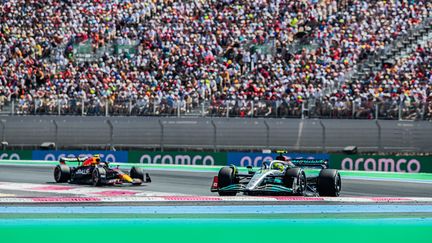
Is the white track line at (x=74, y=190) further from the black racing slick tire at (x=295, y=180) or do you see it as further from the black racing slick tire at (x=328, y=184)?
the black racing slick tire at (x=328, y=184)

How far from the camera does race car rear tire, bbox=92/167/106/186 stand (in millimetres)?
21062

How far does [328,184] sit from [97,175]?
5.93m

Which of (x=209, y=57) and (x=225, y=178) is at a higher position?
(x=209, y=57)

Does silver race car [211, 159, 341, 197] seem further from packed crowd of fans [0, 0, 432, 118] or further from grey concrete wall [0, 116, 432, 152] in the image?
packed crowd of fans [0, 0, 432, 118]

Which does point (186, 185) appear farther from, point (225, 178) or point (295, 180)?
point (295, 180)

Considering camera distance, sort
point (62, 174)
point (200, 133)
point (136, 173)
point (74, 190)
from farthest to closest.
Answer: point (200, 133) → point (62, 174) → point (136, 173) → point (74, 190)

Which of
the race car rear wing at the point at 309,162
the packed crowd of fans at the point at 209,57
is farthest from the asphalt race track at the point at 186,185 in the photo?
the packed crowd of fans at the point at 209,57

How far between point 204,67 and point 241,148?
244 inches

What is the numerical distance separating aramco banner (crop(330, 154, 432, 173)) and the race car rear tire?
1269 centimetres

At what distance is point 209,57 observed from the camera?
39.2 meters

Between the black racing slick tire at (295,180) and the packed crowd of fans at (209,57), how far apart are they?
600 inches

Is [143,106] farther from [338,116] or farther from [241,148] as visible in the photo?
[338,116]

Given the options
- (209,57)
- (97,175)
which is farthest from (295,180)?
(209,57)

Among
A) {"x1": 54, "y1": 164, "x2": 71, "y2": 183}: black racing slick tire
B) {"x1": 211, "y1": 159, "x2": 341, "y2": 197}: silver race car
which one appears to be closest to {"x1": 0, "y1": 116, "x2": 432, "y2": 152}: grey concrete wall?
{"x1": 54, "y1": 164, "x2": 71, "y2": 183}: black racing slick tire
